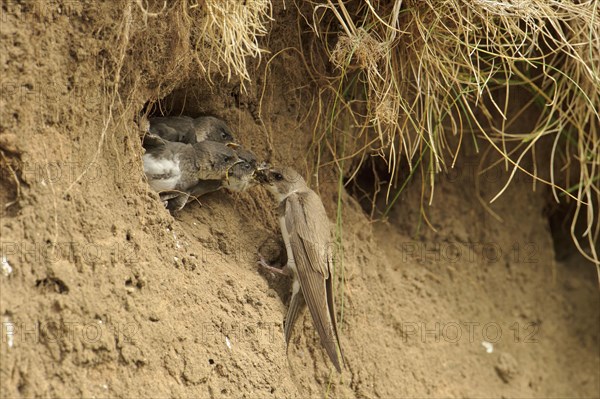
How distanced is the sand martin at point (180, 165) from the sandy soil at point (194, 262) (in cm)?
11

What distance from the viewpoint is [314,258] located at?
4098 millimetres

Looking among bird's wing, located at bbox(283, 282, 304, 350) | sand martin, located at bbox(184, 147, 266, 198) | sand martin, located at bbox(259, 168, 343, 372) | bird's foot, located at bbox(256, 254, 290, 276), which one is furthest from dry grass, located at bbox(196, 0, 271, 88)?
bird's wing, located at bbox(283, 282, 304, 350)

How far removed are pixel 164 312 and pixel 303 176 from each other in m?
1.27

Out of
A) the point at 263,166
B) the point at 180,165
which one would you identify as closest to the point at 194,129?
the point at 180,165

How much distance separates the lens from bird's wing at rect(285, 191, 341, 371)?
3.98 m

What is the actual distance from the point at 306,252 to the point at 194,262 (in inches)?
23.0

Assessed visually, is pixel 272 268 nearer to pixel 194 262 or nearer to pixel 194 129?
pixel 194 262

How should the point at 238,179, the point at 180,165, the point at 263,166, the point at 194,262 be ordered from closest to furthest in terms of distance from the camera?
the point at 194,262 < the point at 180,165 < the point at 238,179 < the point at 263,166

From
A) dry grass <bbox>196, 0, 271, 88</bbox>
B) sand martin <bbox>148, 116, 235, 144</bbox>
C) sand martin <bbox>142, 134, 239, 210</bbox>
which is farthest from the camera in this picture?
sand martin <bbox>148, 116, 235, 144</bbox>

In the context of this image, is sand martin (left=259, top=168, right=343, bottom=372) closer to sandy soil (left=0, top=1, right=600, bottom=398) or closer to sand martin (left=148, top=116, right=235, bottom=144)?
sandy soil (left=0, top=1, right=600, bottom=398)

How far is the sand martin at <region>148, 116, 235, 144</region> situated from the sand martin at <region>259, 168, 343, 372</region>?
0.88 feet

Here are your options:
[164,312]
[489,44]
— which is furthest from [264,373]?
[489,44]

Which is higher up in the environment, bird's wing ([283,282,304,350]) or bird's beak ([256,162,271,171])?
bird's beak ([256,162,271,171])

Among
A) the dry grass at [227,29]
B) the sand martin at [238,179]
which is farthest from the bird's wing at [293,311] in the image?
the dry grass at [227,29]
